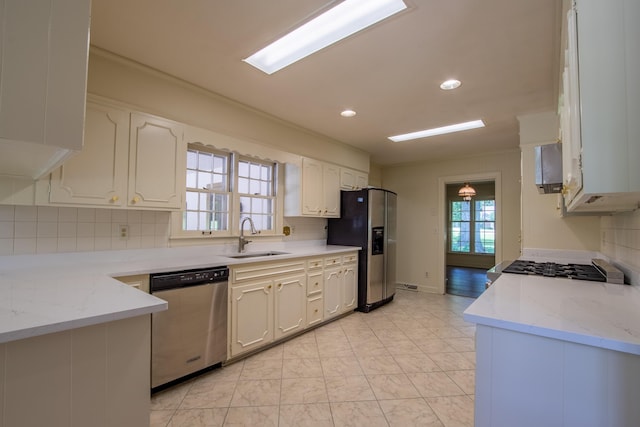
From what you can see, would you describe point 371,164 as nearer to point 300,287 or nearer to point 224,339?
point 300,287

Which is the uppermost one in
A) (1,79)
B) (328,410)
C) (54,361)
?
(1,79)

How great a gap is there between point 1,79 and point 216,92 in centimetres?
199

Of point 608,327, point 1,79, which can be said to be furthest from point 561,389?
point 1,79

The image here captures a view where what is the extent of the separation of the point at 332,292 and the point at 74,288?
2.71 m

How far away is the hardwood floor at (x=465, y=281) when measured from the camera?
5426mm

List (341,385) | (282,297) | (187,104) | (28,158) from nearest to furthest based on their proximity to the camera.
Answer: (28,158), (341,385), (187,104), (282,297)

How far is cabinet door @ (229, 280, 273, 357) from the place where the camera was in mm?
2592

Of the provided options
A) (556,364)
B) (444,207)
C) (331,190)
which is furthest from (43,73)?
(444,207)

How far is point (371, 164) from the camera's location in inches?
230

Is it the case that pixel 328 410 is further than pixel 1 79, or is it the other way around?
pixel 328 410

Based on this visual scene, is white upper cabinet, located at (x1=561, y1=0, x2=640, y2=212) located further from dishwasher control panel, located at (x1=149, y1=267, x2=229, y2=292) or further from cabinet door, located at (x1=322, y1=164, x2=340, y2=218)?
cabinet door, located at (x1=322, y1=164, x2=340, y2=218)

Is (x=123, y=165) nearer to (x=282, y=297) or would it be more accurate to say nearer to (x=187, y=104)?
(x=187, y=104)

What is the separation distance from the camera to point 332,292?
12.2 feet

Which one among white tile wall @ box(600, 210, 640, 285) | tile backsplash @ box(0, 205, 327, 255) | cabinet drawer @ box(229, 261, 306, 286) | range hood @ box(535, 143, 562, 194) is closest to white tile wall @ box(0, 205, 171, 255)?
tile backsplash @ box(0, 205, 327, 255)
